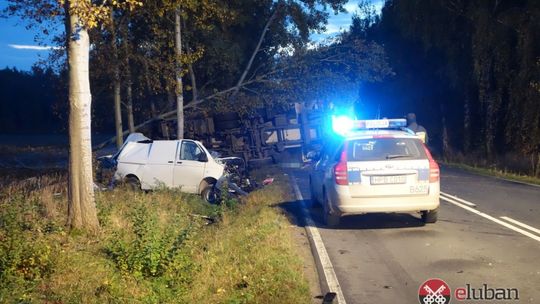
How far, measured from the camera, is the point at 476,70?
25391 mm

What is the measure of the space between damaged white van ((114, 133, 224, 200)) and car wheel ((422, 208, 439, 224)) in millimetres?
7070

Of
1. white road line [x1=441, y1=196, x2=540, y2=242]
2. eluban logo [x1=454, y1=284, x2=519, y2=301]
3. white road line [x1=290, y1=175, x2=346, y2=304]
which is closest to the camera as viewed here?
eluban logo [x1=454, y1=284, x2=519, y2=301]

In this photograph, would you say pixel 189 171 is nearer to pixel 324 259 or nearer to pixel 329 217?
pixel 329 217

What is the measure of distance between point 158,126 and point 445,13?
46.9 ft

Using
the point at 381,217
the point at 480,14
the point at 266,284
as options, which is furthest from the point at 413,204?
the point at 480,14

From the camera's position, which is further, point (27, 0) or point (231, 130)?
point (231, 130)

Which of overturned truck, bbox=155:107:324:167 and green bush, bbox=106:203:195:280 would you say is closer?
green bush, bbox=106:203:195:280

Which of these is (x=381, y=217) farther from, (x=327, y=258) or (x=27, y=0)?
(x=27, y=0)

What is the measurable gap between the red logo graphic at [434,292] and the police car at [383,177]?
3.03 m

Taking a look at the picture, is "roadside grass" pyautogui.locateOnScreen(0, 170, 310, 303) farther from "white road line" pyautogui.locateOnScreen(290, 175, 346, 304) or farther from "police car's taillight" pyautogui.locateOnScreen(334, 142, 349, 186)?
"police car's taillight" pyautogui.locateOnScreen(334, 142, 349, 186)

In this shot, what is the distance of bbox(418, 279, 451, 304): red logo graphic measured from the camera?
245 inches

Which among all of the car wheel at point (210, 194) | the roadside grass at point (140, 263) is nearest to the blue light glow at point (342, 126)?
the roadside grass at point (140, 263)

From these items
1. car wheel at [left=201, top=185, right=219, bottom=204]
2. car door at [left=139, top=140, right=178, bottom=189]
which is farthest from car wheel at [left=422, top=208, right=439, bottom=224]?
car door at [left=139, top=140, right=178, bottom=189]

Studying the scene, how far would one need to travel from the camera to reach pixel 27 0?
16.7 m
